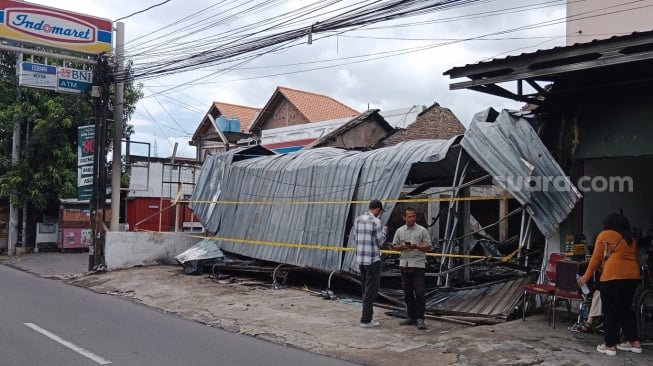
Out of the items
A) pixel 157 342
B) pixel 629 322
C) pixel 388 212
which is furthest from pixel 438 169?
pixel 157 342

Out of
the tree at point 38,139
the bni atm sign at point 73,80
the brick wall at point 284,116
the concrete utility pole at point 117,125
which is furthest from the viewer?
the brick wall at point 284,116

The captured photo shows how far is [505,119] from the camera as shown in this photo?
8.91 meters

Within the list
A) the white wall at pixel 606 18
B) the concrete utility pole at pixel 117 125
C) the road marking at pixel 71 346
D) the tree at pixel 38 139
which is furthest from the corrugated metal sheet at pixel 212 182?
the white wall at pixel 606 18

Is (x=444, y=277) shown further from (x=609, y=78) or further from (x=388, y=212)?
(x=609, y=78)

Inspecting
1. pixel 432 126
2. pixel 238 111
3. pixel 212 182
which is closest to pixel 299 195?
pixel 212 182

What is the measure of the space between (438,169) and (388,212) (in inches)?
58.8

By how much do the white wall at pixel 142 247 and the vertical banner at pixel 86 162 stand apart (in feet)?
6.08

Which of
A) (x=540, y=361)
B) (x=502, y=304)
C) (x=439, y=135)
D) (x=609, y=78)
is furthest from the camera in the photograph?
(x=439, y=135)

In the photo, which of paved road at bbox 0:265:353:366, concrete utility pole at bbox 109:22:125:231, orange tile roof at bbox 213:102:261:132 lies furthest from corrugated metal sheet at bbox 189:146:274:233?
orange tile roof at bbox 213:102:261:132

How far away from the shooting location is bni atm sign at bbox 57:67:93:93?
52.2 feet

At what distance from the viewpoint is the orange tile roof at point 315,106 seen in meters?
32.6

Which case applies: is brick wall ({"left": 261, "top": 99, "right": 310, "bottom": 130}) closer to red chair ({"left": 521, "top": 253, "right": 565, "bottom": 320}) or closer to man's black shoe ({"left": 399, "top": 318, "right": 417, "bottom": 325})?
man's black shoe ({"left": 399, "top": 318, "right": 417, "bottom": 325})

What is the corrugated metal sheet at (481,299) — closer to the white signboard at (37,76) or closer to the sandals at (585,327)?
the sandals at (585,327)

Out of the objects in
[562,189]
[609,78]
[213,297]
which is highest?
[609,78]
